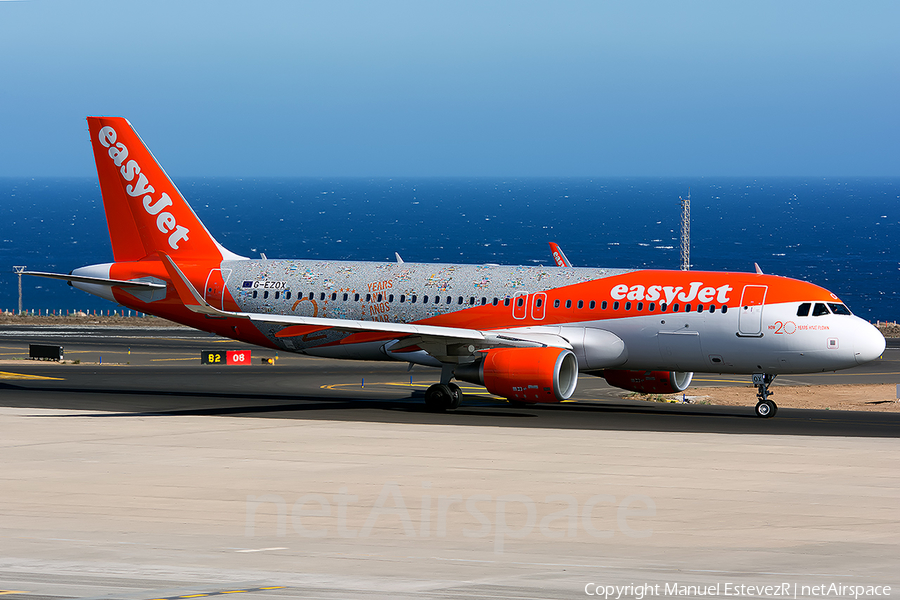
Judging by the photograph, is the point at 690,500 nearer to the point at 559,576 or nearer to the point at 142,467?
the point at 559,576

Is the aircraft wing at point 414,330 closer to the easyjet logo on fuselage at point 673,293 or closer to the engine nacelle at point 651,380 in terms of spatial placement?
the easyjet logo on fuselage at point 673,293

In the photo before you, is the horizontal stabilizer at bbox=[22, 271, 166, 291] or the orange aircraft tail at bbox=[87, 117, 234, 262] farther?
the orange aircraft tail at bbox=[87, 117, 234, 262]

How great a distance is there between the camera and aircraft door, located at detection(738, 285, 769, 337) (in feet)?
131

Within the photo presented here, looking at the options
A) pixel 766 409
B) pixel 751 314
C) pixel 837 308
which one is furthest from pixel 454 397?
pixel 837 308

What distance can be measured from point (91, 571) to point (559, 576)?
6962mm

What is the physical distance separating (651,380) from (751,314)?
5.54 m

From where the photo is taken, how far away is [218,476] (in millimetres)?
28109

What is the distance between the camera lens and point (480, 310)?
43281mm

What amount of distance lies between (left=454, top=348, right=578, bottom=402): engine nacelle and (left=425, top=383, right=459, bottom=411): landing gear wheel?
2739mm

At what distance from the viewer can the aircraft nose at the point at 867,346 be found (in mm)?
39188

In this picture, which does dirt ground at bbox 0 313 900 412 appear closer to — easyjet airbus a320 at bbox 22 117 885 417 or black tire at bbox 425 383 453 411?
easyjet airbus a320 at bbox 22 117 885 417

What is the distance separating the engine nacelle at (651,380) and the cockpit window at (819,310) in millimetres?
5732

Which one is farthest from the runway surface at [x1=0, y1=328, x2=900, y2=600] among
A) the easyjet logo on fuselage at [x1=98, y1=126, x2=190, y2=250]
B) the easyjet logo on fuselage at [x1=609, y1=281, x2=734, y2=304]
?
the easyjet logo on fuselage at [x1=98, y1=126, x2=190, y2=250]

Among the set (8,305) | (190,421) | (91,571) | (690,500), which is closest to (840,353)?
(690,500)
